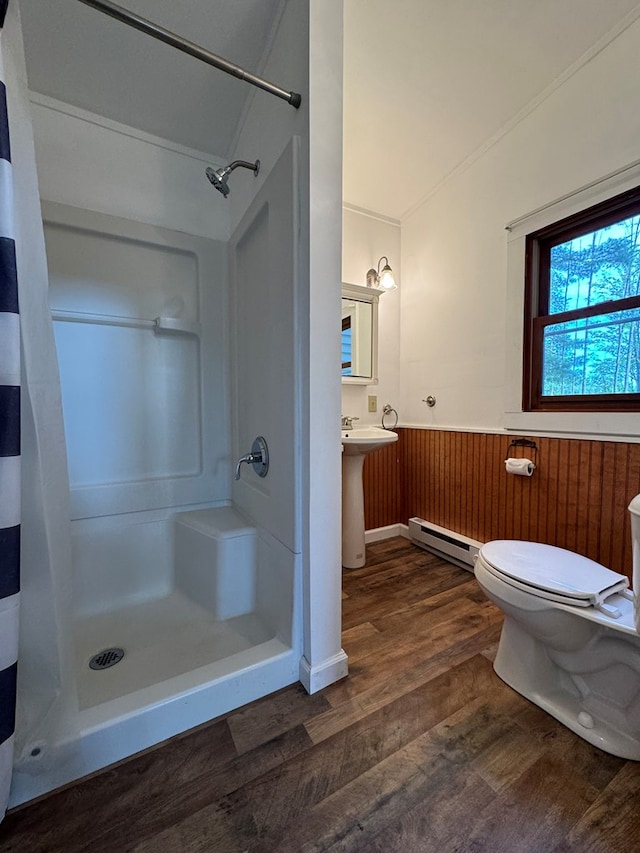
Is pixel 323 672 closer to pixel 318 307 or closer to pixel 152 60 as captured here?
pixel 318 307

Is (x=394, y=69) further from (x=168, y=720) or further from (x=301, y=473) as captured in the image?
(x=168, y=720)

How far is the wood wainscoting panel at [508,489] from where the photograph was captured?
142 cm

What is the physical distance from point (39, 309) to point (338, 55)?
1207 millimetres

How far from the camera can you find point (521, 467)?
171cm

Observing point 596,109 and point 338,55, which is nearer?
point 338,55

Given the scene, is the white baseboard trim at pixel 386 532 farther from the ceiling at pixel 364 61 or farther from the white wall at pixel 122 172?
the ceiling at pixel 364 61

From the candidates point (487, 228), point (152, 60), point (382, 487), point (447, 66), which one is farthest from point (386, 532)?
point (152, 60)

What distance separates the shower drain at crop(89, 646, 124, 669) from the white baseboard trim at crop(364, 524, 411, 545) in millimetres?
1598

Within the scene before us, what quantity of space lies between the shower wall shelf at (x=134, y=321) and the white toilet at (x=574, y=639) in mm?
1756

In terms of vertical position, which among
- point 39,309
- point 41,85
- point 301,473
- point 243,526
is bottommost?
point 243,526

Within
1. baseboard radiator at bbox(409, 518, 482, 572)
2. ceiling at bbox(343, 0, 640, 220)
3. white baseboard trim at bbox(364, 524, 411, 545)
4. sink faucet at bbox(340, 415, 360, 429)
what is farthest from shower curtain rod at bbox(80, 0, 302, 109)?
white baseboard trim at bbox(364, 524, 411, 545)

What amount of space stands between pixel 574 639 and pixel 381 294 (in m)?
2.18

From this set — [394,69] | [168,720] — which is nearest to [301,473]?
[168,720]

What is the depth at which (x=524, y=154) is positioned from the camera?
1.69 meters
